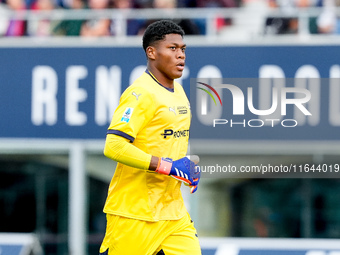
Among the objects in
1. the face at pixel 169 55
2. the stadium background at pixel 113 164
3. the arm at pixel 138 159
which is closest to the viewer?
the arm at pixel 138 159

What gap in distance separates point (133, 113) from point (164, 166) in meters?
0.36

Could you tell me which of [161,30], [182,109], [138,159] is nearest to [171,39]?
[161,30]

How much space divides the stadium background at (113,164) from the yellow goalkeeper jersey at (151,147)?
11.3ft

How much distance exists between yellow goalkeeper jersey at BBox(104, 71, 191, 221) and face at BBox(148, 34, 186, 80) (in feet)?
0.31

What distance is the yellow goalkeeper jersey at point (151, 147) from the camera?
4.46m

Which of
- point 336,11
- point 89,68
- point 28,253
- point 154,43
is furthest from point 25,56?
point 154,43

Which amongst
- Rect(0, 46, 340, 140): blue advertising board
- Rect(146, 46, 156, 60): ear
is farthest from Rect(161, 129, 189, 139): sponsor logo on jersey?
Rect(0, 46, 340, 140): blue advertising board

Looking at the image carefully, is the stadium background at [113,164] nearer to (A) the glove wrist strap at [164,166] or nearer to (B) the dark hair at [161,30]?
(B) the dark hair at [161,30]

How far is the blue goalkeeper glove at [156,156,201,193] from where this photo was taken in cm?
442

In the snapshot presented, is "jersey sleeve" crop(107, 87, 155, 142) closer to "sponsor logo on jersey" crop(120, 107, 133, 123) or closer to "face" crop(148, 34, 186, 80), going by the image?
"sponsor logo on jersey" crop(120, 107, 133, 123)

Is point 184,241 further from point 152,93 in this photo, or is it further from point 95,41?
point 95,41

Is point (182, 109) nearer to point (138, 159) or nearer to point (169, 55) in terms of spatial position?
point (169, 55)

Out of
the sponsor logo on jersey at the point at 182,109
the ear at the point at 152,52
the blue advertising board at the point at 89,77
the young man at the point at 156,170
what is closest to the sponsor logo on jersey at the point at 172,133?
the young man at the point at 156,170

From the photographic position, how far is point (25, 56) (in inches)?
336
